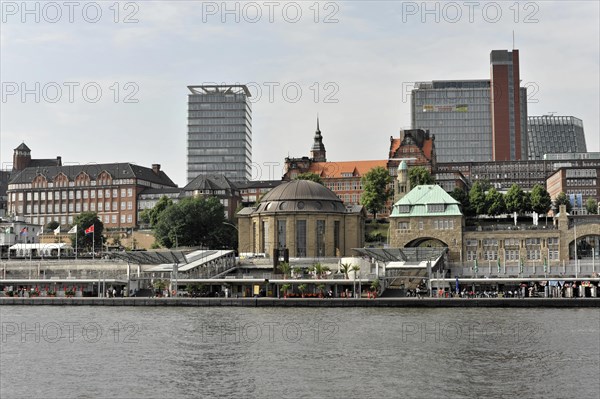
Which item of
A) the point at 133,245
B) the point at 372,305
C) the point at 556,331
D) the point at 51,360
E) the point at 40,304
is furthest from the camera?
the point at 133,245

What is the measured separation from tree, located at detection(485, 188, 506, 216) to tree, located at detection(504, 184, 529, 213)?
3.11 ft

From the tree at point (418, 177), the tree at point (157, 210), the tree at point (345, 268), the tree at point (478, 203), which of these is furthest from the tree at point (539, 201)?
the tree at point (157, 210)

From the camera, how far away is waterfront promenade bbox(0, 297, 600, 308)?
84500mm

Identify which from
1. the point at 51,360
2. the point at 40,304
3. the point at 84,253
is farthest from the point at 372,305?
the point at 84,253

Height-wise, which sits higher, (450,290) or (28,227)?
(28,227)

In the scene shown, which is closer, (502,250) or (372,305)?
(372,305)

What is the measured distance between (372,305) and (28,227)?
96.8 meters

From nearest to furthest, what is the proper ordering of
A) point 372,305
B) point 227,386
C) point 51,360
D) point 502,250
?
point 227,386 < point 51,360 < point 372,305 < point 502,250

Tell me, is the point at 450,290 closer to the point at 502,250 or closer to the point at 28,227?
the point at 502,250

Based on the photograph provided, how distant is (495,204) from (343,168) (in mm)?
50723

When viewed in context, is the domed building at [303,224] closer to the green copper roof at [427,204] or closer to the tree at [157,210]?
the green copper roof at [427,204]

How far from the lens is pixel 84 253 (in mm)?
139625

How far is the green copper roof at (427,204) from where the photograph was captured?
122625mm

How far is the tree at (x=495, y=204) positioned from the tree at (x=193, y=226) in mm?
45041
